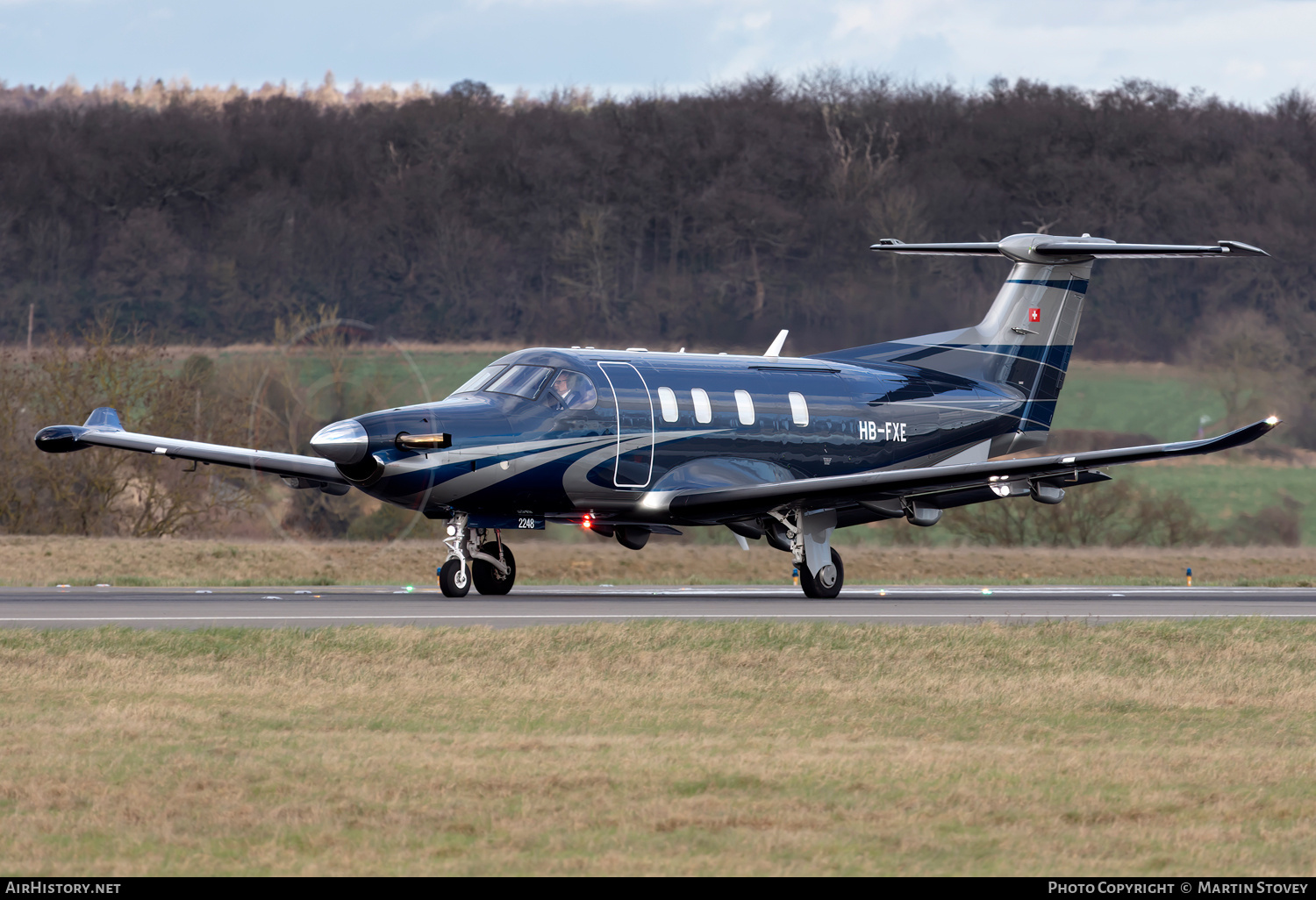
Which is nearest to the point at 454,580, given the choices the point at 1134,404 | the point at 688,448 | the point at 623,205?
the point at 688,448

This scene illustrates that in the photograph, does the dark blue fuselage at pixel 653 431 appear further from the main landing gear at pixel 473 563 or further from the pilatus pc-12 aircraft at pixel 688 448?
the main landing gear at pixel 473 563

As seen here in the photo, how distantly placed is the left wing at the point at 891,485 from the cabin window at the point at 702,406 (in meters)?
A: 1.28

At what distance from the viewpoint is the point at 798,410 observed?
25.9 m

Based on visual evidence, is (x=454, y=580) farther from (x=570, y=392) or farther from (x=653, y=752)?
(x=653, y=752)

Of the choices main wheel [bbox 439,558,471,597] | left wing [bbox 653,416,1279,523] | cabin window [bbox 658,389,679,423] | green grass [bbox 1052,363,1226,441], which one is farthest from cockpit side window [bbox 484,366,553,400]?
green grass [bbox 1052,363,1226,441]

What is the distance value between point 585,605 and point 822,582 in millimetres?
4730

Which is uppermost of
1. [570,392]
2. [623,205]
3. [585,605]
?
[623,205]

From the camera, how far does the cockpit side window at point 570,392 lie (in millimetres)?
23078

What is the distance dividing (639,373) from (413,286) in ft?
136

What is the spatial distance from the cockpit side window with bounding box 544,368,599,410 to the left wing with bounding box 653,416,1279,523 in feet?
6.43

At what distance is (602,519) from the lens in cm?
2450

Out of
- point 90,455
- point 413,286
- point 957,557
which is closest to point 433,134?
point 413,286
